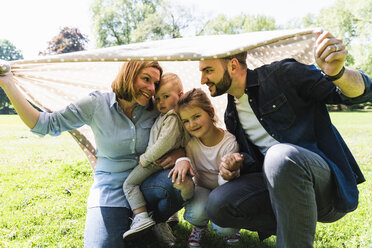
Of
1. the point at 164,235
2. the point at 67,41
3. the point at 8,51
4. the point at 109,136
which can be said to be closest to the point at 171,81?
the point at 109,136

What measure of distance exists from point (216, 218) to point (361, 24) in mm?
34443

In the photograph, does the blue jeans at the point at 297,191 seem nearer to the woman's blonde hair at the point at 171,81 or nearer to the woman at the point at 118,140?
the woman at the point at 118,140

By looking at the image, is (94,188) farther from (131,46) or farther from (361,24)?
(361,24)

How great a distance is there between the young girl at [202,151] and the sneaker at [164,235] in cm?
18

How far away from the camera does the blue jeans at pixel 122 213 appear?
2510mm

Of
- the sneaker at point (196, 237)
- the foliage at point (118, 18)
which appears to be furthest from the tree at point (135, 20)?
the sneaker at point (196, 237)

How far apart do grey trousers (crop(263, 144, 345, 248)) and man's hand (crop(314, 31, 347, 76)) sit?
522 mm

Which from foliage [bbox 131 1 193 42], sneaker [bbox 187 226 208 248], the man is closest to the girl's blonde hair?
the man

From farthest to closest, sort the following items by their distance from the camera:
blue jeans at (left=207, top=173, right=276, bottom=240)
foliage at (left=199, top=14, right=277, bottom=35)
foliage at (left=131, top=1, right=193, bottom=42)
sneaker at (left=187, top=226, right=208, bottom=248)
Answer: foliage at (left=199, top=14, right=277, bottom=35), foliage at (left=131, top=1, right=193, bottom=42), sneaker at (left=187, top=226, right=208, bottom=248), blue jeans at (left=207, top=173, right=276, bottom=240)

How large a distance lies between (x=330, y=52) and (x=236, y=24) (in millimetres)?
39491

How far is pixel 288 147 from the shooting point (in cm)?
192

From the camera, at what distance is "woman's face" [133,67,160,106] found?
109 inches

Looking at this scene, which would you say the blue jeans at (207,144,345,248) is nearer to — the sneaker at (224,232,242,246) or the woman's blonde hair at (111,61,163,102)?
the sneaker at (224,232,242,246)

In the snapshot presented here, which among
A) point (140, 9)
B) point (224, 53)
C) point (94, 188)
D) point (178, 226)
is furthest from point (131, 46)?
point (140, 9)
